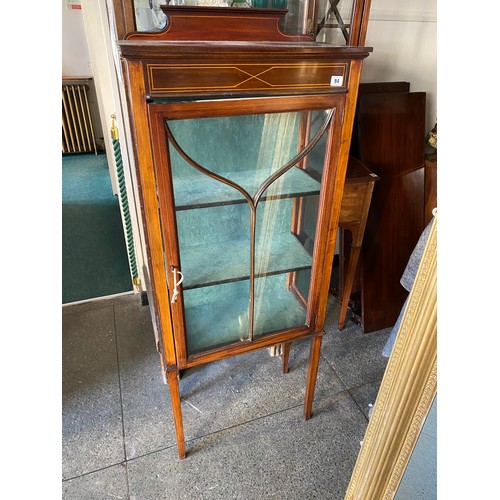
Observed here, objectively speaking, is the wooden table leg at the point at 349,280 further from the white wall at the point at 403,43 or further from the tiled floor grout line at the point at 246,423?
the white wall at the point at 403,43

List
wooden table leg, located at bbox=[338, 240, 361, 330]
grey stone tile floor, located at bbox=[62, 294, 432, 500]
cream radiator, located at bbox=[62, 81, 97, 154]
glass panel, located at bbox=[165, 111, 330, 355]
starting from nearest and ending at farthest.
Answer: glass panel, located at bbox=[165, 111, 330, 355] → grey stone tile floor, located at bbox=[62, 294, 432, 500] → wooden table leg, located at bbox=[338, 240, 361, 330] → cream radiator, located at bbox=[62, 81, 97, 154]

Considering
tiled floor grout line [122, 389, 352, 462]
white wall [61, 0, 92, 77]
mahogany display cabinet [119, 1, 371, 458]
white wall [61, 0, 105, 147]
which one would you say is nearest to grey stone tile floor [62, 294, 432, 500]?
tiled floor grout line [122, 389, 352, 462]

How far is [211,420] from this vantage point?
1.32 m

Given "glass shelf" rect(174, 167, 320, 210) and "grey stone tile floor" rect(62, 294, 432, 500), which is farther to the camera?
"grey stone tile floor" rect(62, 294, 432, 500)

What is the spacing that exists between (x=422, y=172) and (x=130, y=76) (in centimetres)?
133

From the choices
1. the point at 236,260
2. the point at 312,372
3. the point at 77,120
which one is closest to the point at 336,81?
the point at 236,260

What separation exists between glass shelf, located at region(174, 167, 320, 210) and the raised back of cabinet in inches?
26.5

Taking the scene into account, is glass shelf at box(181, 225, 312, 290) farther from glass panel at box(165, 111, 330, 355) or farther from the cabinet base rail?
the cabinet base rail

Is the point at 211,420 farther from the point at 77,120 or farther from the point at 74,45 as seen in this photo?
Answer: the point at 74,45

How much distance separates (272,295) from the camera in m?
1.15

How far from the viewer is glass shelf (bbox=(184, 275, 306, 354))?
1.06 m

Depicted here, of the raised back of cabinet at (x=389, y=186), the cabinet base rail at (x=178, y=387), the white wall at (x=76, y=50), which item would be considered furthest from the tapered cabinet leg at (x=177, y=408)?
the white wall at (x=76, y=50)

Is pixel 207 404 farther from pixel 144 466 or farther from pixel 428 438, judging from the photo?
pixel 428 438

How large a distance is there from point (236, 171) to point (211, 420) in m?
0.89
